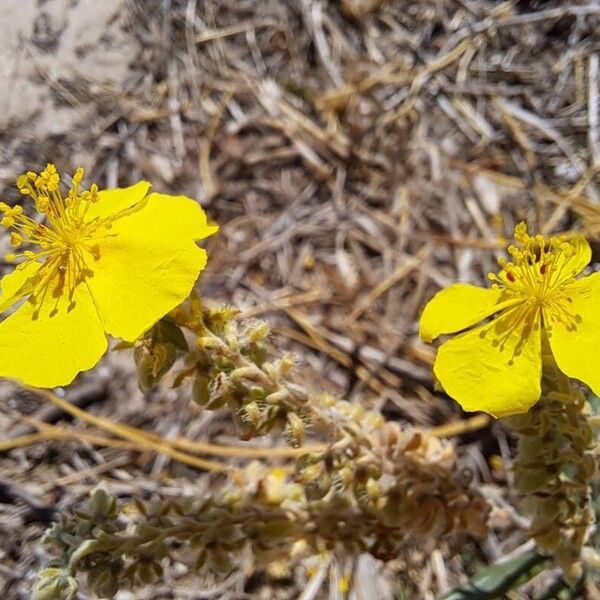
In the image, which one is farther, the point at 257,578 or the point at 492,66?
the point at 492,66

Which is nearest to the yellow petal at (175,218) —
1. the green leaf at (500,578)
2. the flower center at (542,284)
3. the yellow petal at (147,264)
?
the yellow petal at (147,264)

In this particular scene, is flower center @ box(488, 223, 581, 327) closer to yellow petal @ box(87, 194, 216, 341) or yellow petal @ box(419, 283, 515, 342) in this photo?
yellow petal @ box(419, 283, 515, 342)

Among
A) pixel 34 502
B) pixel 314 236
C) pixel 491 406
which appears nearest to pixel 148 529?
pixel 491 406

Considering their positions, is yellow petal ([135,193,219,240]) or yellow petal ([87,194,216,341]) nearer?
yellow petal ([87,194,216,341])

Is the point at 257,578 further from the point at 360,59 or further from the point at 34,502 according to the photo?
the point at 360,59

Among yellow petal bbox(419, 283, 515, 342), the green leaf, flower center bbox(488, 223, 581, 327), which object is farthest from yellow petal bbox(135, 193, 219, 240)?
the green leaf

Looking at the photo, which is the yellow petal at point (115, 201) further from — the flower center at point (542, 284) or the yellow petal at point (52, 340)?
the flower center at point (542, 284)

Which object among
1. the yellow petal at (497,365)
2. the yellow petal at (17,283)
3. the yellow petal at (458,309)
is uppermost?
the yellow petal at (17,283)
